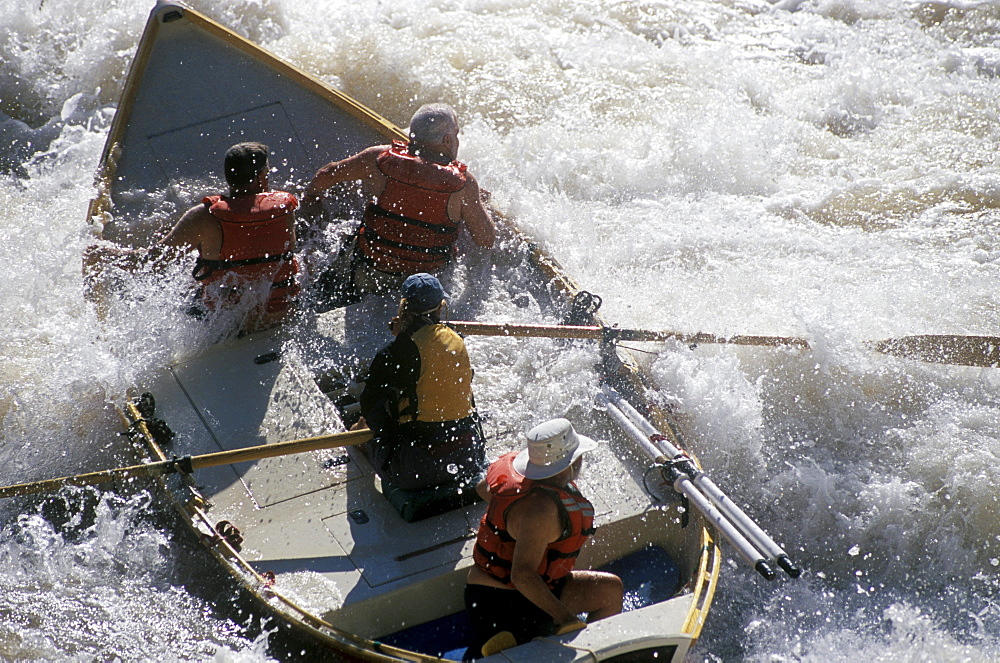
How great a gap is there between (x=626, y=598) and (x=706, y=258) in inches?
123

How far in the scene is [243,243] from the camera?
13.4ft

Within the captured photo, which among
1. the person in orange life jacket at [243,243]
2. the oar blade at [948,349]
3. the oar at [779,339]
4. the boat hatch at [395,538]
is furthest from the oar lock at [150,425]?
the oar blade at [948,349]

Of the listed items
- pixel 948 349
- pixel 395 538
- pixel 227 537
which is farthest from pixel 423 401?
pixel 948 349

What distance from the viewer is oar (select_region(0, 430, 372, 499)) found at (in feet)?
11.2

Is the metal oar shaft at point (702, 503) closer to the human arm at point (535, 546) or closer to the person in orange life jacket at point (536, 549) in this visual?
the person in orange life jacket at point (536, 549)

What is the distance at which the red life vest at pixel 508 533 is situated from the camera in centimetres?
285

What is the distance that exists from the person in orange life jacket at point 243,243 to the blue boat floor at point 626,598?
176 cm

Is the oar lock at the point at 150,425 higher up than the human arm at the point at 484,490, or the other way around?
the human arm at the point at 484,490

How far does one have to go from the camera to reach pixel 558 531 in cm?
285

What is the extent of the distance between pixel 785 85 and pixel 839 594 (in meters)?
5.51

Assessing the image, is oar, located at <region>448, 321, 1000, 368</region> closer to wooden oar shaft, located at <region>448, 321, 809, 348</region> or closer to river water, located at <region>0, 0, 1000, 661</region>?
wooden oar shaft, located at <region>448, 321, 809, 348</region>

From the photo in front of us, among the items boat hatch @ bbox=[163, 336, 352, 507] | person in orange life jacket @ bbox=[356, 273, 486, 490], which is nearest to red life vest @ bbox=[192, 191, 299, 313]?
boat hatch @ bbox=[163, 336, 352, 507]

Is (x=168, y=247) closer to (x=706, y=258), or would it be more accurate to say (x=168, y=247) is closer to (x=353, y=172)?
(x=353, y=172)

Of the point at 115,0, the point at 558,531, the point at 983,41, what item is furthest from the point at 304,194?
the point at 983,41
